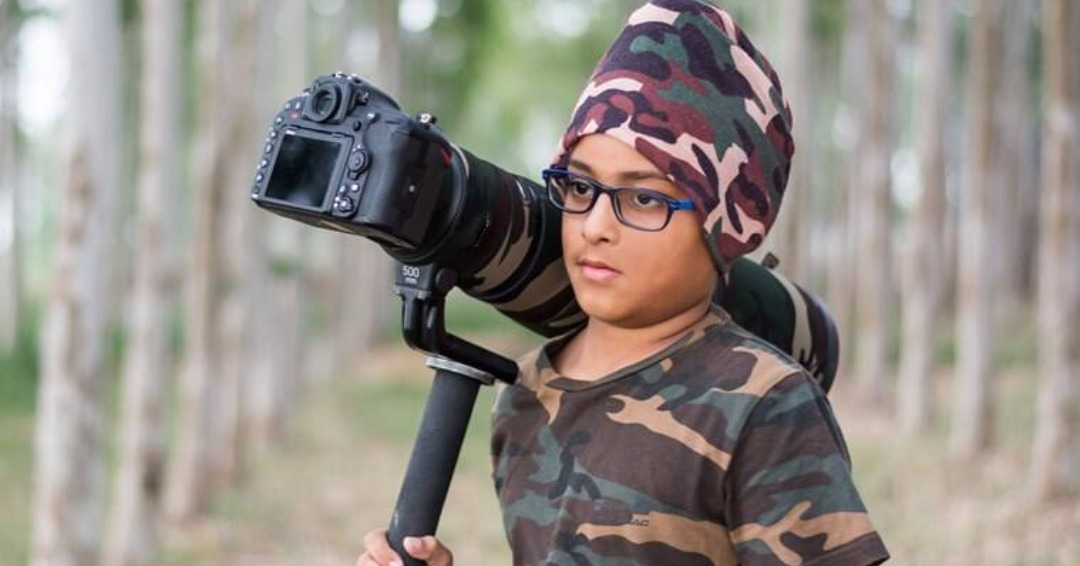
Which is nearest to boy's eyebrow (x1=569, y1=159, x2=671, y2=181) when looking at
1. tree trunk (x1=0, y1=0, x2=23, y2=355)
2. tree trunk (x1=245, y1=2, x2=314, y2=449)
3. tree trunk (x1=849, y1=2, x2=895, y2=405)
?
tree trunk (x1=245, y1=2, x2=314, y2=449)

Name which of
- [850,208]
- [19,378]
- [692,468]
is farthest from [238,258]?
[850,208]

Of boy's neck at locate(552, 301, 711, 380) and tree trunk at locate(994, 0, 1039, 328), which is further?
tree trunk at locate(994, 0, 1039, 328)

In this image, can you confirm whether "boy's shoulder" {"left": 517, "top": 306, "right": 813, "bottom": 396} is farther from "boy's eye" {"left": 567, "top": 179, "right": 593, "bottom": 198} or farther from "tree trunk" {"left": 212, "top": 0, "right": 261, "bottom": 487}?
"tree trunk" {"left": 212, "top": 0, "right": 261, "bottom": 487}

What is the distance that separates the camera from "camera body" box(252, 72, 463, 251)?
1761 millimetres

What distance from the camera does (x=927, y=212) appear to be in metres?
11.6

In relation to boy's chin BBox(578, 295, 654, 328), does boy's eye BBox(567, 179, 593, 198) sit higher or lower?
higher

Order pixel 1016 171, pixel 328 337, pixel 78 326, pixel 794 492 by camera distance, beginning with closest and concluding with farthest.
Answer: pixel 794 492 < pixel 78 326 < pixel 1016 171 < pixel 328 337

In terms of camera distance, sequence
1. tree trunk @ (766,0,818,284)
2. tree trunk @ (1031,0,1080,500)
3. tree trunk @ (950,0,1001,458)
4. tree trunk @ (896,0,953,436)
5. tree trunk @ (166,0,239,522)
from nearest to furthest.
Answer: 1. tree trunk @ (1031,0,1080,500)
2. tree trunk @ (166,0,239,522)
3. tree trunk @ (950,0,1001,458)
4. tree trunk @ (896,0,953,436)
5. tree trunk @ (766,0,818,284)

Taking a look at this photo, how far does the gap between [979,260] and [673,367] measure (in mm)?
8375

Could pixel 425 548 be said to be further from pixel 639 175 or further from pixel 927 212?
pixel 927 212

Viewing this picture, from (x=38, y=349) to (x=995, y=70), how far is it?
13896 mm

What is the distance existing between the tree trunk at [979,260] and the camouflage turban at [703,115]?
8304 millimetres

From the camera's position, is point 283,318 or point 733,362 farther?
point 283,318

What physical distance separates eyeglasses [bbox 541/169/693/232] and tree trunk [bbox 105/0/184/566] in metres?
6.19
